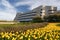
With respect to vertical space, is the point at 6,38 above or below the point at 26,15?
above

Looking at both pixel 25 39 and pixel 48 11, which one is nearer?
pixel 25 39

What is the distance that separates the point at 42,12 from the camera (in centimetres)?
11869

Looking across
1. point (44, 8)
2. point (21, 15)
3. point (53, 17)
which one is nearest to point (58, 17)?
point (53, 17)

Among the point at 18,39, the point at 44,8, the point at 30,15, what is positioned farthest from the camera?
the point at 30,15

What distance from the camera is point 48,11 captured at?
120000 millimetres

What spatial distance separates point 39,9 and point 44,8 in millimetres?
4529

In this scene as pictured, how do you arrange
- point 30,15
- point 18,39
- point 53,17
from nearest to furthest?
point 18,39 → point 53,17 → point 30,15

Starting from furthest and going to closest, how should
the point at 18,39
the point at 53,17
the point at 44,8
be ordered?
the point at 44,8 < the point at 53,17 < the point at 18,39

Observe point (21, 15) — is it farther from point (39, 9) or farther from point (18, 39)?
point (18, 39)

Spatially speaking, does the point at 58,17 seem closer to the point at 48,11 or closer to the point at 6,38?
the point at 48,11

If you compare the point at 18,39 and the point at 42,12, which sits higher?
the point at 18,39

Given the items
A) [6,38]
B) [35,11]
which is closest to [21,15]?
[35,11]

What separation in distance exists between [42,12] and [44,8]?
290 cm

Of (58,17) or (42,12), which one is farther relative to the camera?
(42,12)
